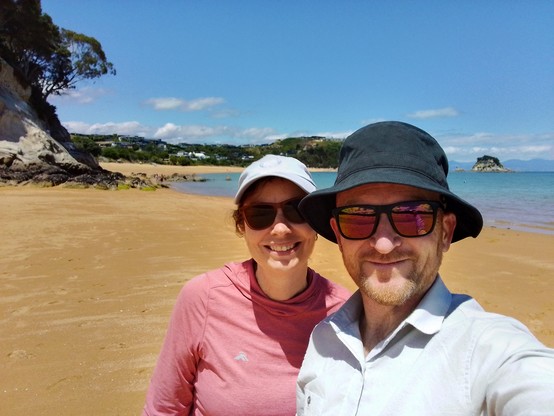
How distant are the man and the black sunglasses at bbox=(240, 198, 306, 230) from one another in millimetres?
306

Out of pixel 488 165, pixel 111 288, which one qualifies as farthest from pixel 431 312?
pixel 488 165

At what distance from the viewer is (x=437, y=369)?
112 centimetres

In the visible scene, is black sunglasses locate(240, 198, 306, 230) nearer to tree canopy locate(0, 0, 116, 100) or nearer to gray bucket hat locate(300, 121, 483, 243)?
gray bucket hat locate(300, 121, 483, 243)

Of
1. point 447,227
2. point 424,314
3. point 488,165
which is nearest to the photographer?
point 424,314

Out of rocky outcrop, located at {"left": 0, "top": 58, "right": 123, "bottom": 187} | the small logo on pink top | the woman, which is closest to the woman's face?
the woman

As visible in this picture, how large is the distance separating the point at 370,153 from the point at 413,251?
0.37 metres

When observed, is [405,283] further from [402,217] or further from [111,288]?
[111,288]

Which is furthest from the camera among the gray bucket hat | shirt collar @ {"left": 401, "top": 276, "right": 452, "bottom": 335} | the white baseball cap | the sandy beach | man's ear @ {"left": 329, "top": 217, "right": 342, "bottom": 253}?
the sandy beach

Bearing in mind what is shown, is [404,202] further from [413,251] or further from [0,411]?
[0,411]

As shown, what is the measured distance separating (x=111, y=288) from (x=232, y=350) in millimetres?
4549

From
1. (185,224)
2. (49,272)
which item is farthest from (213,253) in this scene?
(185,224)

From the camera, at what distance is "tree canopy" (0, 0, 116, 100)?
94.1 ft

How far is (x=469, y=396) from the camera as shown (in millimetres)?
1055

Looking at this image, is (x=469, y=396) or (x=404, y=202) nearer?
(x=469, y=396)
